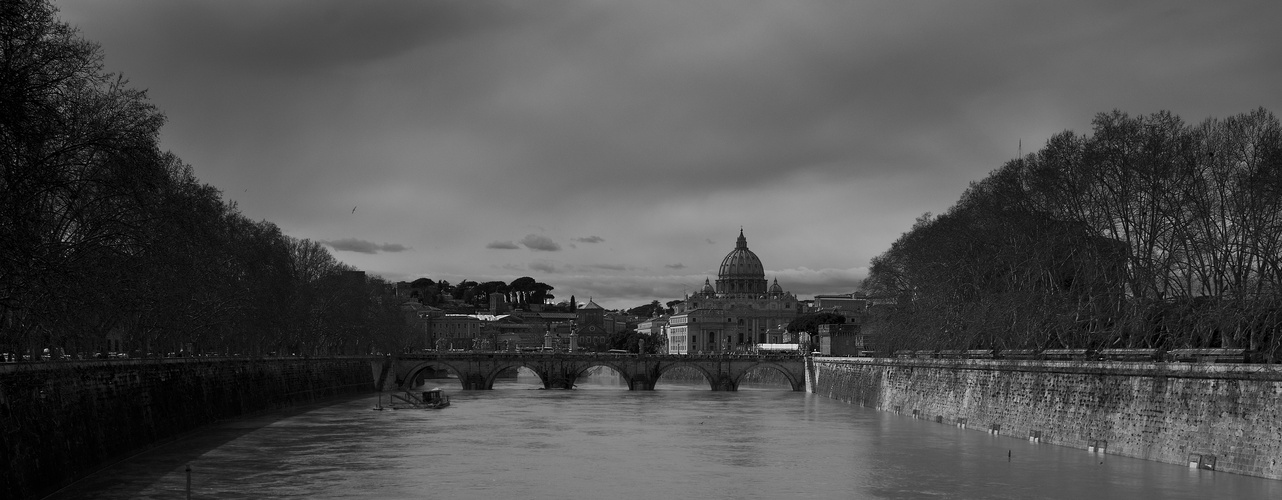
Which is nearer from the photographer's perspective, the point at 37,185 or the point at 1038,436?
the point at 37,185

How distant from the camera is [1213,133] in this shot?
50.4 meters

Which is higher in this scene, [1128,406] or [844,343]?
[844,343]

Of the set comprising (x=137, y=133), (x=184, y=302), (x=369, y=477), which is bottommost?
(x=369, y=477)

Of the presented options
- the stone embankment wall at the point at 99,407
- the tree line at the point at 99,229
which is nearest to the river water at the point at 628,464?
the stone embankment wall at the point at 99,407

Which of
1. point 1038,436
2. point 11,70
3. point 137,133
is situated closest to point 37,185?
point 11,70

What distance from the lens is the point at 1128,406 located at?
147ft

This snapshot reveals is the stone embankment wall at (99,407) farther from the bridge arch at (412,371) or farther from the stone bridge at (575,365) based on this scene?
the stone bridge at (575,365)

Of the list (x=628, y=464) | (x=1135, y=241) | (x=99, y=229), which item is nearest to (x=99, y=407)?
(x=99, y=229)

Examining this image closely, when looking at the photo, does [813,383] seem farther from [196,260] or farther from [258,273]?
[196,260]

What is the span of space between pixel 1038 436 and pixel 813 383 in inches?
2396

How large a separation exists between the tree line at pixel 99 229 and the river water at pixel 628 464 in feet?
17.4

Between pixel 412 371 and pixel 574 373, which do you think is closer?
pixel 412 371

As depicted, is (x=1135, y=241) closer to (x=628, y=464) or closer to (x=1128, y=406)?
(x=1128, y=406)

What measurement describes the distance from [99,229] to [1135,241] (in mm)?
42192
